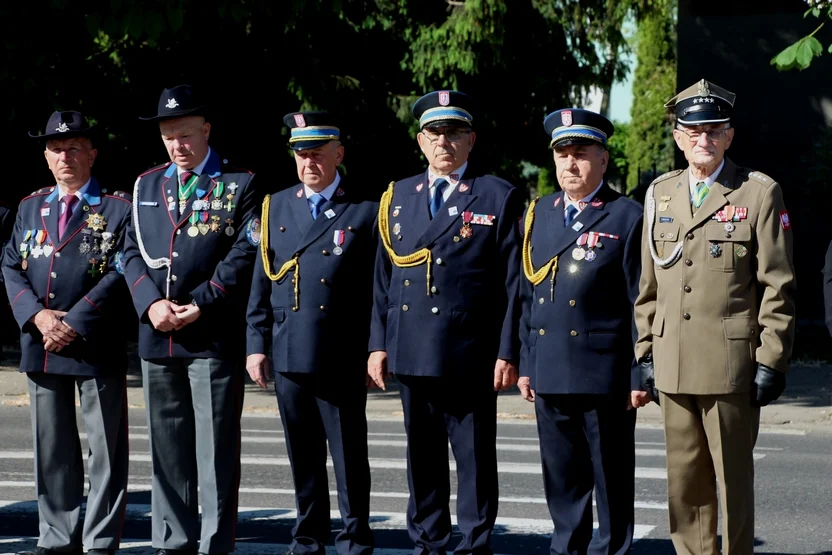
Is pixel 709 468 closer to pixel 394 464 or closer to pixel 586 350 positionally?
pixel 586 350

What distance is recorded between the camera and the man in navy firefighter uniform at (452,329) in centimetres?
617

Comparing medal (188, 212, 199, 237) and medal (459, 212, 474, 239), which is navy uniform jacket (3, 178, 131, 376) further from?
medal (459, 212, 474, 239)

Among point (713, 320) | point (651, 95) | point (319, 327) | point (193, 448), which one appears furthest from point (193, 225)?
point (651, 95)

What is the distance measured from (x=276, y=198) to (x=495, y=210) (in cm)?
114

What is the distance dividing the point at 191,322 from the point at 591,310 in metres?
1.89

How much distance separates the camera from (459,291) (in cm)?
623

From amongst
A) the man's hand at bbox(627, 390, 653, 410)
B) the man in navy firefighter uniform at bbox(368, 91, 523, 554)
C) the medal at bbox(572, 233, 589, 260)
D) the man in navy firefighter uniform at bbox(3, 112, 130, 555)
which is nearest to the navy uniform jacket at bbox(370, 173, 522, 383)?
the man in navy firefighter uniform at bbox(368, 91, 523, 554)

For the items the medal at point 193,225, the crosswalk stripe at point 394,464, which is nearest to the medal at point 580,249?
the medal at point 193,225

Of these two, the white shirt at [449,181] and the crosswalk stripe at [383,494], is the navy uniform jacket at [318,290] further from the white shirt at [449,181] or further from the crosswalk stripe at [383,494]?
the crosswalk stripe at [383,494]

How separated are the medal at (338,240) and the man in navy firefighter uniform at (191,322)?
1.43 ft

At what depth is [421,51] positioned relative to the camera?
1655cm

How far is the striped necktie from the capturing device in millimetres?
5809

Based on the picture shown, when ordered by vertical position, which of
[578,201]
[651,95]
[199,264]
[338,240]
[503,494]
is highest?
[651,95]

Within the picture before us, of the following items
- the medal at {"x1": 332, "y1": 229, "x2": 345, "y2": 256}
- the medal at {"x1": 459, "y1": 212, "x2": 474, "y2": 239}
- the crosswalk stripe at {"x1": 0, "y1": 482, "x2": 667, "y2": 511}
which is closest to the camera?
the medal at {"x1": 459, "y1": 212, "x2": 474, "y2": 239}
